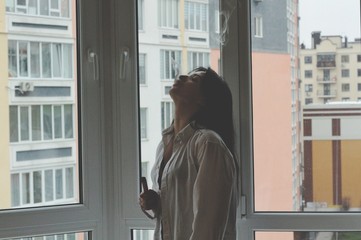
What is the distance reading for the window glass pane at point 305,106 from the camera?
81.9 inches

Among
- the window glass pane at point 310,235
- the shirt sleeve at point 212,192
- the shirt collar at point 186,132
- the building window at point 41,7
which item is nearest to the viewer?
the shirt sleeve at point 212,192

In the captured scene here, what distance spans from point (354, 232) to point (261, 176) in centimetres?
40

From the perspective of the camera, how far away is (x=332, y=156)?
6.86ft

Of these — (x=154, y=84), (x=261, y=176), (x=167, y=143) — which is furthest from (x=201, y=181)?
(x=154, y=84)

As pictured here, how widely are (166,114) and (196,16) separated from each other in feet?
1.35

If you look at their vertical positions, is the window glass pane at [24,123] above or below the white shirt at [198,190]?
above

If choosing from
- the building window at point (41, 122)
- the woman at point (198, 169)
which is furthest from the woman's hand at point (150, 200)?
the building window at point (41, 122)

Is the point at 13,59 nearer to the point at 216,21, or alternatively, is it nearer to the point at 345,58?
the point at 216,21

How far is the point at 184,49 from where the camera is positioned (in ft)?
7.22

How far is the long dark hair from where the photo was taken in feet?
5.77

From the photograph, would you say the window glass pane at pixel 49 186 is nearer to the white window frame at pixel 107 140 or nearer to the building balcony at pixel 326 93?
the white window frame at pixel 107 140

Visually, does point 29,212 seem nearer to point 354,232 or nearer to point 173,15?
point 173,15

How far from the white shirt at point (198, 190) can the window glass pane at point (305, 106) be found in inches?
18.8

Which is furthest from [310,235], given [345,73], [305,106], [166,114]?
[166,114]
